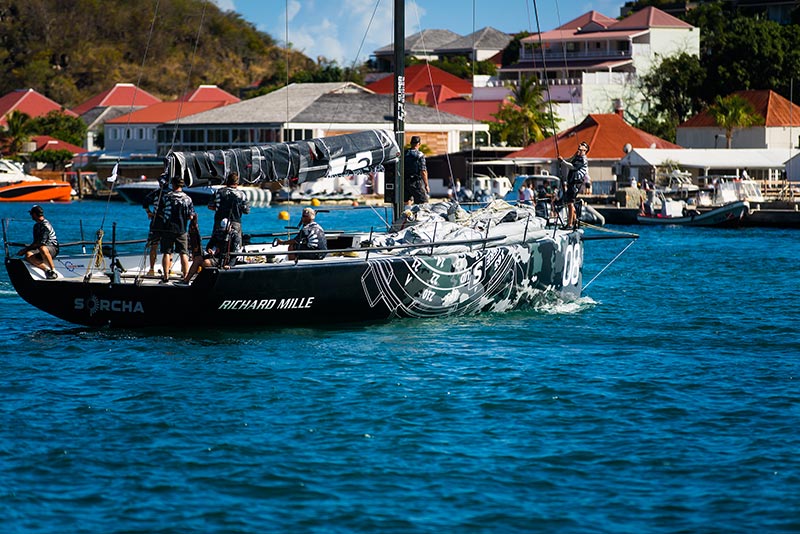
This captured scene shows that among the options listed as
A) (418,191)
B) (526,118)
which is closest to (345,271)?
(418,191)

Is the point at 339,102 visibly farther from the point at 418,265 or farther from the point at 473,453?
the point at 473,453

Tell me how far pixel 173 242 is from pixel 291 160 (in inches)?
99.9

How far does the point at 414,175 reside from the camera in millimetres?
21031

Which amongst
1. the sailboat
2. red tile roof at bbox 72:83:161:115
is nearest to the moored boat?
the sailboat

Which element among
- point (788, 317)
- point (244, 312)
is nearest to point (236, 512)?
point (244, 312)

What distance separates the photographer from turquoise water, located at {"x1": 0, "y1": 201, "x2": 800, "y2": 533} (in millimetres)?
10094

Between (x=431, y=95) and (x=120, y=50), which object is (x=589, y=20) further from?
(x=120, y=50)

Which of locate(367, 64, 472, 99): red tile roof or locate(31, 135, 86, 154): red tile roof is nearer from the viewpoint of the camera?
locate(31, 135, 86, 154): red tile roof

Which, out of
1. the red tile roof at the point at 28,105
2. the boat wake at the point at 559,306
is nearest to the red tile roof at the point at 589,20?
the red tile roof at the point at 28,105

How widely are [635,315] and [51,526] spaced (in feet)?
44.6

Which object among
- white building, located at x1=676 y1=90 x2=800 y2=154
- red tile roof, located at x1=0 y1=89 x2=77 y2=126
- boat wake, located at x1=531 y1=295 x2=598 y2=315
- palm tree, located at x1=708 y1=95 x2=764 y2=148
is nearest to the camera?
boat wake, located at x1=531 y1=295 x2=598 y2=315

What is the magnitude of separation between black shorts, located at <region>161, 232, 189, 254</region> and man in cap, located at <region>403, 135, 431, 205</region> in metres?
5.01

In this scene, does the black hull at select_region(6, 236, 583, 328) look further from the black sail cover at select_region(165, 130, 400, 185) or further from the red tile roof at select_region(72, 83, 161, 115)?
the red tile roof at select_region(72, 83, 161, 115)

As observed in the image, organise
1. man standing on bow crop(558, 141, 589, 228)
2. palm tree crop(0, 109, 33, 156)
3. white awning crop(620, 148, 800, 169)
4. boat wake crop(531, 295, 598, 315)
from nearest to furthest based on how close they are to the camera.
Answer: boat wake crop(531, 295, 598, 315) → man standing on bow crop(558, 141, 589, 228) → white awning crop(620, 148, 800, 169) → palm tree crop(0, 109, 33, 156)
